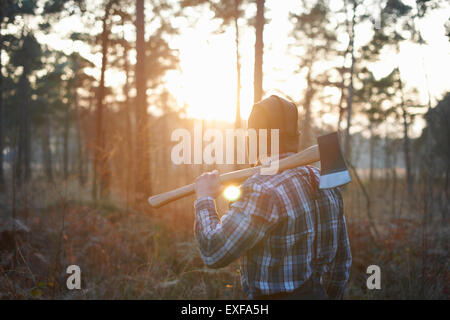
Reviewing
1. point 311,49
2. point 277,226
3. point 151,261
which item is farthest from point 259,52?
point 311,49

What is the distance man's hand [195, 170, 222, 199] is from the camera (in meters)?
1.72

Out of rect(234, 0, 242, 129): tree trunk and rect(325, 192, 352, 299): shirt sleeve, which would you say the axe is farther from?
rect(234, 0, 242, 129): tree trunk

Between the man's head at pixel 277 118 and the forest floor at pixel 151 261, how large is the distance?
292cm

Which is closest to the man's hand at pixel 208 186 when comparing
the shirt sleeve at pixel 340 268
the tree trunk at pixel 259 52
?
the shirt sleeve at pixel 340 268

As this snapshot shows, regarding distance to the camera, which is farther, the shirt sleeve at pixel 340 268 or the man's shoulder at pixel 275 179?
the shirt sleeve at pixel 340 268

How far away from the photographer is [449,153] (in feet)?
27.8

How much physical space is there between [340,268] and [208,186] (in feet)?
3.17

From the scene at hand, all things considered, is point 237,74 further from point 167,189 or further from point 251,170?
point 251,170

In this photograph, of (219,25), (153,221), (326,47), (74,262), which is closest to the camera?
(74,262)

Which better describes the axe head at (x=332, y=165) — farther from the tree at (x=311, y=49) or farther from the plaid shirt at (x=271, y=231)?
the tree at (x=311, y=49)

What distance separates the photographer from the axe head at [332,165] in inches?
60.0
